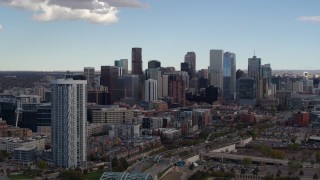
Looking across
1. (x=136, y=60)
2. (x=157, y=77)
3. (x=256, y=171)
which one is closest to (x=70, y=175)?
(x=256, y=171)

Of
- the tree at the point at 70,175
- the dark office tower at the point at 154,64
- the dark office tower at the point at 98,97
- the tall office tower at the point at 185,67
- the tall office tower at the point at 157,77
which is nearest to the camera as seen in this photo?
the tree at the point at 70,175

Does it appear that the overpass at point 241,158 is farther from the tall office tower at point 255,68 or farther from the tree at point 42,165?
the tall office tower at point 255,68

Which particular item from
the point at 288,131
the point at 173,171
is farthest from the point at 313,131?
the point at 173,171

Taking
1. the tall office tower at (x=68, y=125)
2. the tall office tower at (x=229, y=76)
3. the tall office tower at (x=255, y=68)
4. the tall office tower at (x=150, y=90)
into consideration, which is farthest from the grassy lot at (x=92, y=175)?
the tall office tower at (x=229, y=76)

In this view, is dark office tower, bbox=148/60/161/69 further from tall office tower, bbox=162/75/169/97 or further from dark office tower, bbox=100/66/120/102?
dark office tower, bbox=100/66/120/102

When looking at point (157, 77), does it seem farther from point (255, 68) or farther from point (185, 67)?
point (185, 67)

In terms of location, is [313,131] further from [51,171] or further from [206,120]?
[51,171]

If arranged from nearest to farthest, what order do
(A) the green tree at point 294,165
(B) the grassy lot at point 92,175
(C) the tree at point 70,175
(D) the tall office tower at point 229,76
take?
1. (C) the tree at point 70,175
2. (B) the grassy lot at point 92,175
3. (A) the green tree at point 294,165
4. (D) the tall office tower at point 229,76

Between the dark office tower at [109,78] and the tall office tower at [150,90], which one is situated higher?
the dark office tower at [109,78]

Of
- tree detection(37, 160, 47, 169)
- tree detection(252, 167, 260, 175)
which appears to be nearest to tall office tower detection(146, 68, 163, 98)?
tree detection(37, 160, 47, 169)
